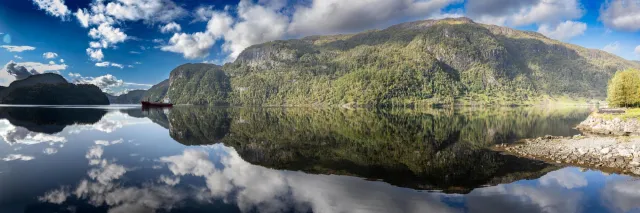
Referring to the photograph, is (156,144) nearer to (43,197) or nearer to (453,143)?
(43,197)

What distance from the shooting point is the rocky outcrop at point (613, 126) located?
159 ft

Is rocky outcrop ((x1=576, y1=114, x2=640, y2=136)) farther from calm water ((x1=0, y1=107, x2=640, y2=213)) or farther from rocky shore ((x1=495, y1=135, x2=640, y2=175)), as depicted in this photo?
calm water ((x1=0, y1=107, x2=640, y2=213))

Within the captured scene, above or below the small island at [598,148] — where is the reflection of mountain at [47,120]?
above

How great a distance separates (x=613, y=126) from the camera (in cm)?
5228

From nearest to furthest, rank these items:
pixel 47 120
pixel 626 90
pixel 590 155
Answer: pixel 590 155 < pixel 47 120 < pixel 626 90

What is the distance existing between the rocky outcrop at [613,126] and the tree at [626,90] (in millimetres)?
32381

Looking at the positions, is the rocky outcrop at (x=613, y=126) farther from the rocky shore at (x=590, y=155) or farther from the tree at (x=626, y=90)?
the tree at (x=626, y=90)

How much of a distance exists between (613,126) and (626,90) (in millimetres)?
40913

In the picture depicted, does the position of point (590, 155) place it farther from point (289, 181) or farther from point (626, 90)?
point (626, 90)

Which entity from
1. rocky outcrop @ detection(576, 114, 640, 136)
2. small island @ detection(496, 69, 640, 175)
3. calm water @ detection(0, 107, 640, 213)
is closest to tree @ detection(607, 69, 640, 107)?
rocky outcrop @ detection(576, 114, 640, 136)

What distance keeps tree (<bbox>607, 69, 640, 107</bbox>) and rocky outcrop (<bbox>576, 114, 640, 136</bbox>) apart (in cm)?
3238

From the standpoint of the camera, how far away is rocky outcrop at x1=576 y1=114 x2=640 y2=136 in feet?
159

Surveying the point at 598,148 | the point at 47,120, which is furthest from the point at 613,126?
the point at 47,120

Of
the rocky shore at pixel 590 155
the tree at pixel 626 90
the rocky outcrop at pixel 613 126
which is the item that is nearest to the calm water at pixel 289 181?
the rocky shore at pixel 590 155
